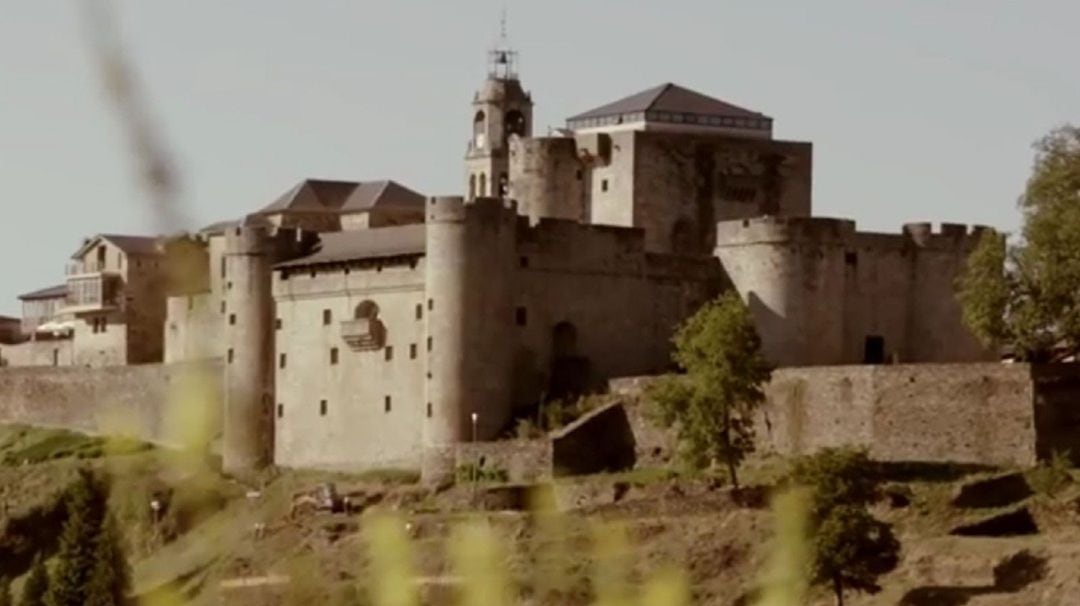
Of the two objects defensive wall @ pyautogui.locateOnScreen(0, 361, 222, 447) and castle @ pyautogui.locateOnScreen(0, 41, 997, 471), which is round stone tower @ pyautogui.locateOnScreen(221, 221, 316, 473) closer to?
castle @ pyautogui.locateOnScreen(0, 41, 997, 471)

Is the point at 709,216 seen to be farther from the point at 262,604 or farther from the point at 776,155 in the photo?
the point at 262,604

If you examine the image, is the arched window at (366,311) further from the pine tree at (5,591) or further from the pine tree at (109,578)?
the pine tree at (109,578)

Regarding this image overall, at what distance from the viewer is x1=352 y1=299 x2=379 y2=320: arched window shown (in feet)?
224

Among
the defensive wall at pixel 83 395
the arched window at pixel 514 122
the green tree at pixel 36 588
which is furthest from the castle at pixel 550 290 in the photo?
the green tree at pixel 36 588

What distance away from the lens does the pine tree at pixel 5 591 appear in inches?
2242

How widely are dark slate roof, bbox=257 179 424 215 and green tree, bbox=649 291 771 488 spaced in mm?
21190

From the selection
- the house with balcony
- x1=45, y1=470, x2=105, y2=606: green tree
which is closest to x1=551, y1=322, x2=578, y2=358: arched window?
the house with balcony

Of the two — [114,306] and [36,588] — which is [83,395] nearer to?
[114,306]

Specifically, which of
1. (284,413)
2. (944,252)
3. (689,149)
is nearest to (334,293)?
(284,413)

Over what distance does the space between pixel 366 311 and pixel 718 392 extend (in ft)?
38.5

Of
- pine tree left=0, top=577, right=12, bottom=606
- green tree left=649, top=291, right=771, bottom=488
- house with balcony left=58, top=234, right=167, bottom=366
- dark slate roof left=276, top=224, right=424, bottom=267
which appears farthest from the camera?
house with balcony left=58, top=234, right=167, bottom=366

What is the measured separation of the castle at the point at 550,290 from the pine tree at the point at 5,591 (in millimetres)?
5496

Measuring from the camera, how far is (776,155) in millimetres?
74000

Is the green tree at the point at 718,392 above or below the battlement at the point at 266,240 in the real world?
below
